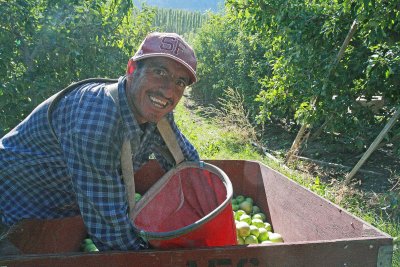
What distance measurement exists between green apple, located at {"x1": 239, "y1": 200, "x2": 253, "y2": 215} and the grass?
1.14 meters

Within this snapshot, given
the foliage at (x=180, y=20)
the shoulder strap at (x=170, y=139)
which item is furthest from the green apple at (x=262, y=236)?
the foliage at (x=180, y=20)

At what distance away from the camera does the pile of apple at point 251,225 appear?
8.41 ft

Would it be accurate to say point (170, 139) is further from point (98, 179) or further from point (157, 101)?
point (98, 179)

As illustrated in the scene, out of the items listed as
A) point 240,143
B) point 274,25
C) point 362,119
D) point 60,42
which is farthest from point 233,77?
point 60,42

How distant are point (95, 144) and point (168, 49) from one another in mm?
564

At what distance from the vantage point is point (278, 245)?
1696mm

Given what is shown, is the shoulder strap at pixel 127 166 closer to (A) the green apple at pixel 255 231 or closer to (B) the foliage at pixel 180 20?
(A) the green apple at pixel 255 231

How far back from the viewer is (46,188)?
2.07m

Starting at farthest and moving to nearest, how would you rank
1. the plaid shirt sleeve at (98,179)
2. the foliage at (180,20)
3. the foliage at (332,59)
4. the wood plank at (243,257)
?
the foliage at (180,20) → the foliage at (332,59) → the plaid shirt sleeve at (98,179) → the wood plank at (243,257)

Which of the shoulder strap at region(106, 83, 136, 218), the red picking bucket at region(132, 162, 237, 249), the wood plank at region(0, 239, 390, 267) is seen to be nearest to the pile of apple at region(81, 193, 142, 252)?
the red picking bucket at region(132, 162, 237, 249)

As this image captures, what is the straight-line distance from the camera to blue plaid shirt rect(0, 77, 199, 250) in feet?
5.43

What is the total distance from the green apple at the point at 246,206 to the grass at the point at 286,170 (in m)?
1.14

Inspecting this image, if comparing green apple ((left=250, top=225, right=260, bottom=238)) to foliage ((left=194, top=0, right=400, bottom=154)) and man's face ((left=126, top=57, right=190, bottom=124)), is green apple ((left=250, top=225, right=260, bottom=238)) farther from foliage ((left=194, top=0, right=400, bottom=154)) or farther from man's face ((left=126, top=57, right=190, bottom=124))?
foliage ((left=194, top=0, right=400, bottom=154))

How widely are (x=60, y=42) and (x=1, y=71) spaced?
0.71 metres
